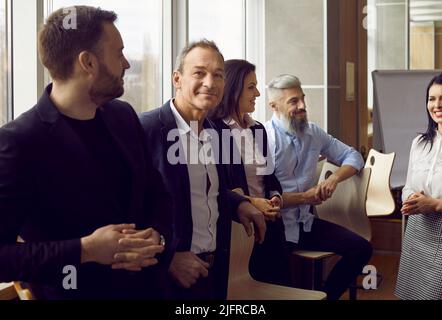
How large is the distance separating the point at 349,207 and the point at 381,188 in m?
0.46

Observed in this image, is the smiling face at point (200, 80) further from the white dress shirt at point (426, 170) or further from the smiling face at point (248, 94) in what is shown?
the white dress shirt at point (426, 170)

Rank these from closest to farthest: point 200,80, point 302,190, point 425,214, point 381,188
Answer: point 200,80 < point 425,214 < point 302,190 < point 381,188

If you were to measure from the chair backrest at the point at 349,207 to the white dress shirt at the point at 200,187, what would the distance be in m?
1.72

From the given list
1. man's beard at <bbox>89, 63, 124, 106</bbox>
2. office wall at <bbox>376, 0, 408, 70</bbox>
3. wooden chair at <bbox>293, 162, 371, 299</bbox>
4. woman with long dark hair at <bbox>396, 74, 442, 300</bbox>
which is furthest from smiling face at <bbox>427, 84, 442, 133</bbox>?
office wall at <bbox>376, 0, 408, 70</bbox>

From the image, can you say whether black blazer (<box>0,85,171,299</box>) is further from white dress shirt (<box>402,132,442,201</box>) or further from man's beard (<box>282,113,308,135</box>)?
man's beard (<box>282,113,308,135</box>)

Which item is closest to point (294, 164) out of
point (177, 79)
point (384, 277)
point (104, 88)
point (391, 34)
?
point (177, 79)

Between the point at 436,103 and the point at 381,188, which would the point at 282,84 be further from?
the point at 381,188

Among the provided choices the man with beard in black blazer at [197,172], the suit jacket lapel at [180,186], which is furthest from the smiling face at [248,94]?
the suit jacket lapel at [180,186]

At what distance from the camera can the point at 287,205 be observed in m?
3.64

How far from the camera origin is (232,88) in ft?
10.7

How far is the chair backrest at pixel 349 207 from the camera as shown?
13.5 feet

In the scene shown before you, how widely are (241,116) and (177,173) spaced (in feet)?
3.25
